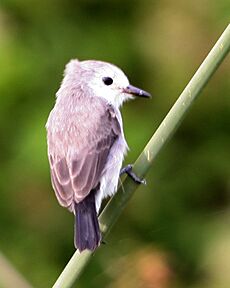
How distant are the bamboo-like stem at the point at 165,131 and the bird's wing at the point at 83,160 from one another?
406 mm

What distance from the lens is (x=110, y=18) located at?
3814 mm

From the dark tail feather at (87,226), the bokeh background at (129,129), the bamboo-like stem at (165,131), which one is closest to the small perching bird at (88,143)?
the dark tail feather at (87,226)

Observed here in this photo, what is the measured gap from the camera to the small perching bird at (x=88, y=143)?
264 centimetres

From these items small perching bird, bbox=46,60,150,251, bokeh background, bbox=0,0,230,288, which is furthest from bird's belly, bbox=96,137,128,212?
bokeh background, bbox=0,0,230,288

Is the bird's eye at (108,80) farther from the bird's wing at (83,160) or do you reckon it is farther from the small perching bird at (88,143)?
the bird's wing at (83,160)

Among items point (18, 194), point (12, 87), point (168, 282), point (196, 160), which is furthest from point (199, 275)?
point (12, 87)

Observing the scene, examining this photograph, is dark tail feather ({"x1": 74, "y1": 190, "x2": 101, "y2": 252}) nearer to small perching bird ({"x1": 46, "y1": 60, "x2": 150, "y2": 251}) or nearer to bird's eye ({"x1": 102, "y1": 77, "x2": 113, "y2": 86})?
small perching bird ({"x1": 46, "y1": 60, "x2": 150, "y2": 251})

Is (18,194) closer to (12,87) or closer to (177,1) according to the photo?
(12,87)

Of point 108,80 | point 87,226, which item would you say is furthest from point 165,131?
point 108,80

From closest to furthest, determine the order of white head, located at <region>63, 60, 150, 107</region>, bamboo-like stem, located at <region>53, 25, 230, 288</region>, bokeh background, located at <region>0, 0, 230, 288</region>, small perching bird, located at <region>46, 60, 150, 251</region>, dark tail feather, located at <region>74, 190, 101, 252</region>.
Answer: bamboo-like stem, located at <region>53, 25, 230, 288</region> → dark tail feather, located at <region>74, 190, 101, 252</region> → small perching bird, located at <region>46, 60, 150, 251</region> → white head, located at <region>63, 60, 150, 107</region> → bokeh background, located at <region>0, 0, 230, 288</region>

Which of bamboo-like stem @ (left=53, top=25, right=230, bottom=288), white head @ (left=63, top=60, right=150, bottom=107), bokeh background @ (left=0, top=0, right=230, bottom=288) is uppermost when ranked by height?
bamboo-like stem @ (left=53, top=25, right=230, bottom=288)

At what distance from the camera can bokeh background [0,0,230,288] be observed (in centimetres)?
361

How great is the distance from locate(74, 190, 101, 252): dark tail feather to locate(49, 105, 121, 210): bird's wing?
42 millimetres

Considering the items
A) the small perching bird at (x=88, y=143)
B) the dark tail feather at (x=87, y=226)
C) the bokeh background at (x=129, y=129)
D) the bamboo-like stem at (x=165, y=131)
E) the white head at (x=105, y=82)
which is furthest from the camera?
the bokeh background at (x=129, y=129)
